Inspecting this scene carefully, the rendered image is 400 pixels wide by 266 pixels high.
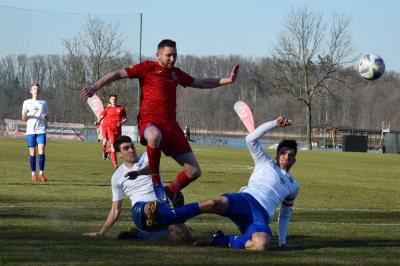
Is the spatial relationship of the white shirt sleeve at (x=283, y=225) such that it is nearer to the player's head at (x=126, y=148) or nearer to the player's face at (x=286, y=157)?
the player's face at (x=286, y=157)

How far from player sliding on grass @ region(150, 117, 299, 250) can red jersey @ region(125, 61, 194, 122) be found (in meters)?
1.23

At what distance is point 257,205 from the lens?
7.29 m

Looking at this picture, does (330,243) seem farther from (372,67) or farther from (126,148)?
(372,67)

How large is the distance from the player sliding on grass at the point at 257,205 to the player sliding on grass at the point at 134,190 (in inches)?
11.7

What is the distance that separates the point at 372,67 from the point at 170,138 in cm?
1766

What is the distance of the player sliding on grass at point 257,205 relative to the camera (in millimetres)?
7016

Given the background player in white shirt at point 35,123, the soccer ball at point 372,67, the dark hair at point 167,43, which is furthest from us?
the soccer ball at point 372,67

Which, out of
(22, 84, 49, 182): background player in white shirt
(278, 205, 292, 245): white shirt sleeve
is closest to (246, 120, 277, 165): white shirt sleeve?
(278, 205, 292, 245): white shirt sleeve

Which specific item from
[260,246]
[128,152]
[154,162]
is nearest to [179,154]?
[154,162]

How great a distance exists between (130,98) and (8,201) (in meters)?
38.5

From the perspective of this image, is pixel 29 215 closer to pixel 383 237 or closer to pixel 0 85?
pixel 383 237

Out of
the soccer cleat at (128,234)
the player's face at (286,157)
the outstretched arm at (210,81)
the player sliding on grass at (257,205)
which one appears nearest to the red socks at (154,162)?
the player sliding on grass at (257,205)

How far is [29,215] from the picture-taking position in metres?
9.32

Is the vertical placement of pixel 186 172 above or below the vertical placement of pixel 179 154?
below
